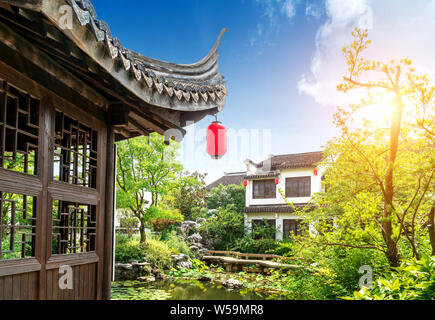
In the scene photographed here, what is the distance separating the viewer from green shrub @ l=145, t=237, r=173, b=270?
1105 cm

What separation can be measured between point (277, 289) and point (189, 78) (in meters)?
7.24

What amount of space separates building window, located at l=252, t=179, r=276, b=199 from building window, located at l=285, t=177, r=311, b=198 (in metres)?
0.65

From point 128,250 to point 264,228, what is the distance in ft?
20.6

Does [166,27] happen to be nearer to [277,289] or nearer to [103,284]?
[277,289]

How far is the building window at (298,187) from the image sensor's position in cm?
1565

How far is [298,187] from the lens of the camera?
15867mm

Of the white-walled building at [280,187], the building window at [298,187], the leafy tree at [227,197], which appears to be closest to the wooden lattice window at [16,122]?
the white-walled building at [280,187]

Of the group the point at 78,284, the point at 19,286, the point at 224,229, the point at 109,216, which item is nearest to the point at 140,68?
the point at 109,216

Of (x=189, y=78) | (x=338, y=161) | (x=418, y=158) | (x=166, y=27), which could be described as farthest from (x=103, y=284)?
(x=166, y=27)

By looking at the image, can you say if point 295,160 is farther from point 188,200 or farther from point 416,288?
point 416,288

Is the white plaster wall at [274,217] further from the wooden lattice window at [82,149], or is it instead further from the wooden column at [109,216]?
the wooden lattice window at [82,149]

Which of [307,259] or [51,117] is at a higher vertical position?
[51,117]
